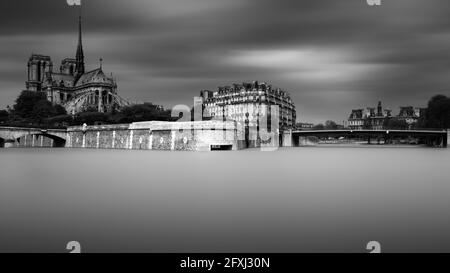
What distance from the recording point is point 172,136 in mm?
42719

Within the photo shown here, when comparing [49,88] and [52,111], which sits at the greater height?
[49,88]

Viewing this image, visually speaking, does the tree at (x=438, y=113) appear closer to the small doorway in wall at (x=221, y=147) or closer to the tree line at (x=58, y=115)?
the small doorway in wall at (x=221, y=147)

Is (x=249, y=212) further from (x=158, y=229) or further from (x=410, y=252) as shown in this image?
(x=410, y=252)

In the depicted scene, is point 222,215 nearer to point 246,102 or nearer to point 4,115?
point 246,102

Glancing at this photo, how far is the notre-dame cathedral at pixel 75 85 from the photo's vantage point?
302 ft

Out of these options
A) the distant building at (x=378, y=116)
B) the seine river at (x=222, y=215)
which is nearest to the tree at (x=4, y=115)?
the seine river at (x=222, y=215)

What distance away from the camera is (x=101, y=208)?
10.4 meters

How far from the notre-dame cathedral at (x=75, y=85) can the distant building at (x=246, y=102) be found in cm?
1971

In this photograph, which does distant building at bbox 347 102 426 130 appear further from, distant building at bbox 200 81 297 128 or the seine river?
the seine river

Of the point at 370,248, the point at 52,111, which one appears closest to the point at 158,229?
the point at 370,248

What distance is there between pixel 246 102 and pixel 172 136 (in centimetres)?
4195

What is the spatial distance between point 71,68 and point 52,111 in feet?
173

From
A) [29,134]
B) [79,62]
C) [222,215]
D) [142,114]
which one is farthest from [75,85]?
[222,215]
